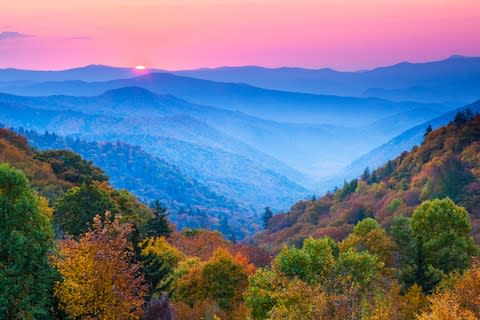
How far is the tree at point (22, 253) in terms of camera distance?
2819cm

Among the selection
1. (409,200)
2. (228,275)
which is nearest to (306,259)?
(228,275)

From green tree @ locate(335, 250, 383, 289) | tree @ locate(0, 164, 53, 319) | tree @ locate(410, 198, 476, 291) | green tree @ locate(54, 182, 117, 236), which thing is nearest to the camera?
tree @ locate(0, 164, 53, 319)

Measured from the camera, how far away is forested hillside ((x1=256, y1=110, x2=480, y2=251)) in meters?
112

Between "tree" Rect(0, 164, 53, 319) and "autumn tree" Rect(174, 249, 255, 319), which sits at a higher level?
"tree" Rect(0, 164, 53, 319)

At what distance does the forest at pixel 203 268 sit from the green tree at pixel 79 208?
4.9 inches

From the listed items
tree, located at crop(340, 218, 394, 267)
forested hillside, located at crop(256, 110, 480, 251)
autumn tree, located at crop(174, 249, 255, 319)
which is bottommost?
forested hillside, located at crop(256, 110, 480, 251)

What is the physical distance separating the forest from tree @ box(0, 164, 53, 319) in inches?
2.2

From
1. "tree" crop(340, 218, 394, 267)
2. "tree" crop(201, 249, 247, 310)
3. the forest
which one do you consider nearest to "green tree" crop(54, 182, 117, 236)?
the forest

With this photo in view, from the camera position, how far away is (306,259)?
39500 millimetres

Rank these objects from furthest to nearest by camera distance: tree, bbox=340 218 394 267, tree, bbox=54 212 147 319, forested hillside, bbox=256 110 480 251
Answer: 1. forested hillside, bbox=256 110 480 251
2. tree, bbox=340 218 394 267
3. tree, bbox=54 212 147 319

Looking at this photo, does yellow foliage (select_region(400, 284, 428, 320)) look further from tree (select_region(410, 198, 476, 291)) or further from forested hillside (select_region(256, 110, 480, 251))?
forested hillside (select_region(256, 110, 480, 251))

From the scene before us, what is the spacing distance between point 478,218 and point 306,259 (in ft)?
218

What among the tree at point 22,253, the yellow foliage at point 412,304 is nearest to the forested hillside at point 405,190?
the yellow foliage at point 412,304

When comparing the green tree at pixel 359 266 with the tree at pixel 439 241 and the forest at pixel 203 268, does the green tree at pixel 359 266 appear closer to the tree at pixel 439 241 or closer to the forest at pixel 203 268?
the forest at pixel 203 268
